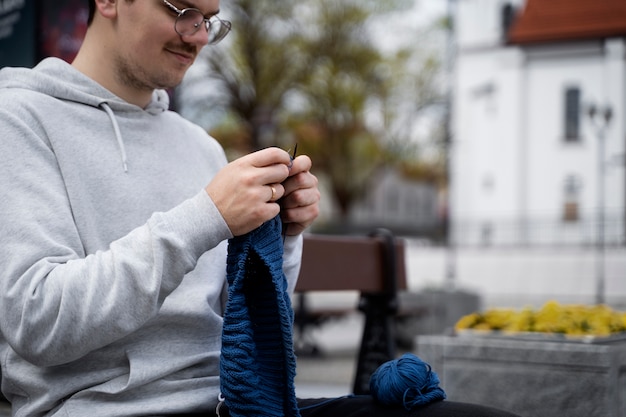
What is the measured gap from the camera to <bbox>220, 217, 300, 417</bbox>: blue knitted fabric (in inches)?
74.8

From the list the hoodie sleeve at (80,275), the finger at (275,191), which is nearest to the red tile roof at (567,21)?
the finger at (275,191)

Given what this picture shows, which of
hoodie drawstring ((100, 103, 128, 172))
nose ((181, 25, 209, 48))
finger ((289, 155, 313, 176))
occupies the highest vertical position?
nose ((181, 25, 209, 48))

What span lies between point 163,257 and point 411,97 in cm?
3703

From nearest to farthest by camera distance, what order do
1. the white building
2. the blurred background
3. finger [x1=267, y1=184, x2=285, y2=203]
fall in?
finger [x1=267, y1=184, x2=285, y2=203] < the blurred background < the white building

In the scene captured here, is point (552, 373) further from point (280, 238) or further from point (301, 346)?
point (301, 346)

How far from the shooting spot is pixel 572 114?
39.9m

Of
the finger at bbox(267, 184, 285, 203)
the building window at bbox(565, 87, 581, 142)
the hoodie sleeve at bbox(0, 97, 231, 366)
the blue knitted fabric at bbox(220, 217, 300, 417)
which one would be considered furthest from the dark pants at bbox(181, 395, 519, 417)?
the building window at bbox(565, 87, 581, 142)

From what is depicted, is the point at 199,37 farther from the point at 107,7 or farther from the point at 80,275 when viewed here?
the point at 80,275

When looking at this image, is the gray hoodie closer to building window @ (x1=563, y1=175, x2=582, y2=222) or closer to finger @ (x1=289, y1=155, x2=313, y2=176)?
finger @ (x1=289, y1=155, x2=313, y2=176)

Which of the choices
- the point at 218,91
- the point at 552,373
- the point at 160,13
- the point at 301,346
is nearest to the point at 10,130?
the point at 160,13

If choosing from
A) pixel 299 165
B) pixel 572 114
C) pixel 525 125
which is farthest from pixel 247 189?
pixel 525 125

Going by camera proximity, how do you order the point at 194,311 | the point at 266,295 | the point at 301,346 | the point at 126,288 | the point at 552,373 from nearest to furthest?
1. the point at 126,288
2. the point at 266,295
3. the point at 194,311
4. the point at 552,373
5. the point at 301,346

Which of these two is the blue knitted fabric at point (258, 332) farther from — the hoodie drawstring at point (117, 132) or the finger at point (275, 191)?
the hoodie drawstring at point (117, 132)

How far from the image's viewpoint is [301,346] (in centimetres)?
1226
